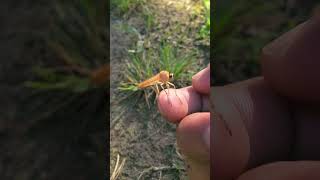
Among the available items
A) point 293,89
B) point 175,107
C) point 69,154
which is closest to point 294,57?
point 293,89

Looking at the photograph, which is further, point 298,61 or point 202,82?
point 202,82

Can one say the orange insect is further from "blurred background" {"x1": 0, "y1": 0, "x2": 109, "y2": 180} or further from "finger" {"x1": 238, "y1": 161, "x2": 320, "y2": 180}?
"finger" {"x1": 238, "y1": 161, "x2": 320, "y2": 180}

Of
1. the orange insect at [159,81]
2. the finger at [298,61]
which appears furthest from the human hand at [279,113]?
the orange insect at [159,81]

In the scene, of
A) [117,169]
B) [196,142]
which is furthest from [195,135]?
[117,169]

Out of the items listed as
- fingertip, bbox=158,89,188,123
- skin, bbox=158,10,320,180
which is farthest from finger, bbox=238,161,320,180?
fingertip, bbox=158,89,188,123

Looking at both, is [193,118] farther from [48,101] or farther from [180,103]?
[48,101]
